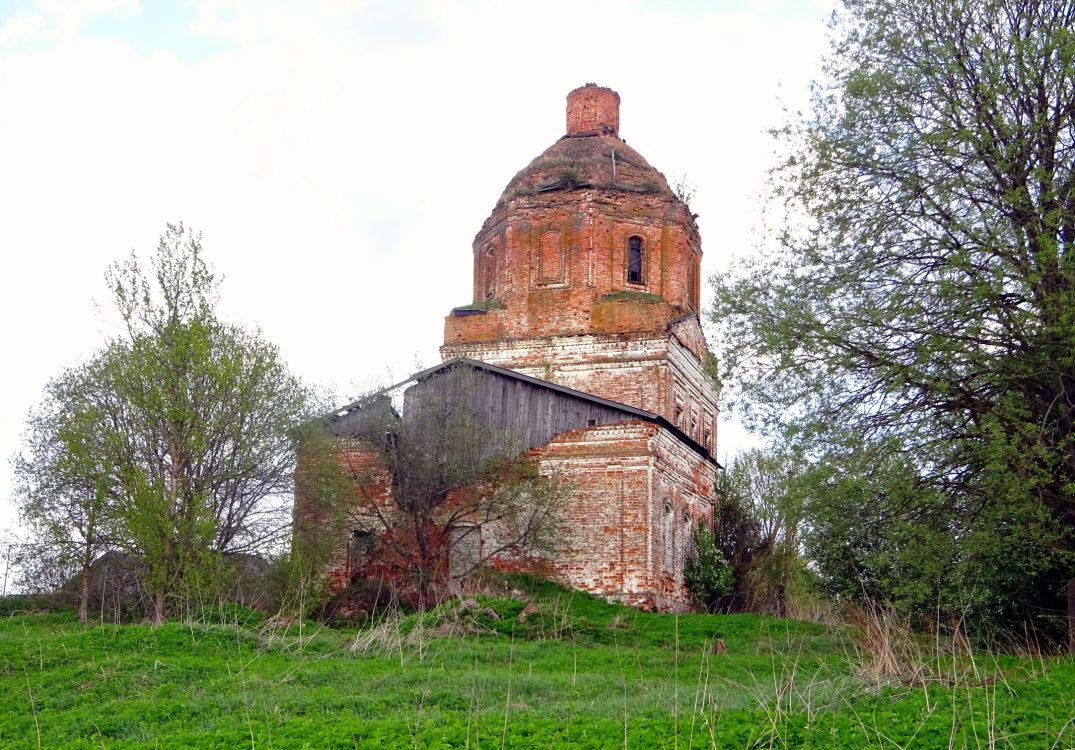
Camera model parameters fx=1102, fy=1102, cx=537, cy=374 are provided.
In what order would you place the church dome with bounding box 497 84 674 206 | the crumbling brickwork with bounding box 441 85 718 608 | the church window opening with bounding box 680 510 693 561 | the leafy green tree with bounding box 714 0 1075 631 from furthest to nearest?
the church dome with bounding box 497 84 674 206 → the church window opening with bounding box 680 510 693 561 → the crumbling brickwork with bounding box 441 85 718 608 → the leafy green tree with bounding box 714 0 1075 631

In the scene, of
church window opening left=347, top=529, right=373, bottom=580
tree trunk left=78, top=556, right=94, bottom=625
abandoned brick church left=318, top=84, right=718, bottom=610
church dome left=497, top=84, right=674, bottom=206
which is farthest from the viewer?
church dome left=497, top=84, right=674, bottom=206

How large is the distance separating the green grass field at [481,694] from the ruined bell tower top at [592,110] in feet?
55.8

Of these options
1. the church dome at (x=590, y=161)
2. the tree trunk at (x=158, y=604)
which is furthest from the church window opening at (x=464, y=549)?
the church dome at (x=590, y=161)

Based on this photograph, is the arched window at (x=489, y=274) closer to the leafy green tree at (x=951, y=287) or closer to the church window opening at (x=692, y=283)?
the church window opening at (x=692, y=283)

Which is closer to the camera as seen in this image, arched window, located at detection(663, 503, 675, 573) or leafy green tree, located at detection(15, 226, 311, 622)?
leafy green tree, located at detection(15, 226, 311, 622)

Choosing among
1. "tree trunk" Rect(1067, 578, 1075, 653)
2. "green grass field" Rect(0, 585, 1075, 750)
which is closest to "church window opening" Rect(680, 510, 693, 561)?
"green grass field" Rect(0, 585, 1075, 750)

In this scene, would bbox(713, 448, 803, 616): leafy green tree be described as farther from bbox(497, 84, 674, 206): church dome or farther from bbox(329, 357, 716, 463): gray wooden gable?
bbox(497, 84, 674, 206): church dome

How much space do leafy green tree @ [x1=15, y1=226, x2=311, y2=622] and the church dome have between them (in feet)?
32.5

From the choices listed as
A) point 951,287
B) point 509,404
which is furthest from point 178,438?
point 951,287

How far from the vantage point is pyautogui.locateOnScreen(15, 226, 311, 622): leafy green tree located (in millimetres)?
18562

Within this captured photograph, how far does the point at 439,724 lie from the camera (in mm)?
8969

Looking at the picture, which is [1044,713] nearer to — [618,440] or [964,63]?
[964,63]

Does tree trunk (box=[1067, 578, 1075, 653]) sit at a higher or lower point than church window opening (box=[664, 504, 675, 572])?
lower

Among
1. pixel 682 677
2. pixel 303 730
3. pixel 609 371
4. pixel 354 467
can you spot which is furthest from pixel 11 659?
pixel 609 371
